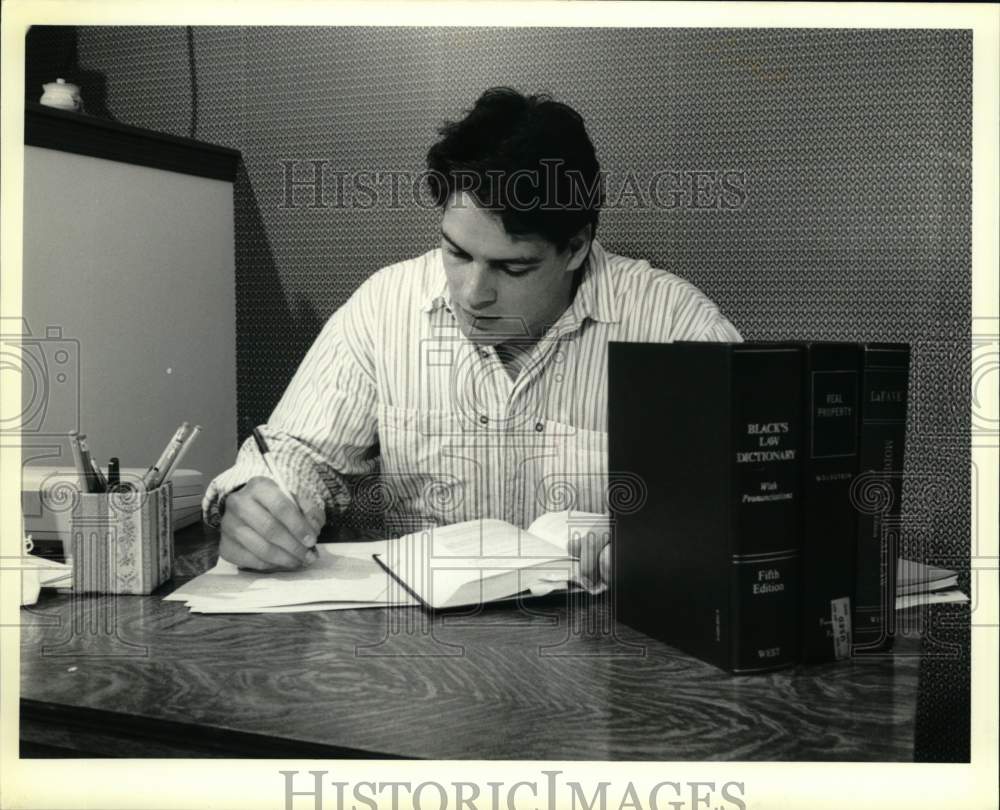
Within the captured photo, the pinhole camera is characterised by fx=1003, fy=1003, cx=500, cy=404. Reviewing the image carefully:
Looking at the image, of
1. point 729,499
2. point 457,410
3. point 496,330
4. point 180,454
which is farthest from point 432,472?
point 729,499

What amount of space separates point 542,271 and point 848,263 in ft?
1.11

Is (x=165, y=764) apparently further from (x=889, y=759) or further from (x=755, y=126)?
(x=755, y=126)

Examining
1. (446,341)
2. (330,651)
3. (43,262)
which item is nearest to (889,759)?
(330,651)

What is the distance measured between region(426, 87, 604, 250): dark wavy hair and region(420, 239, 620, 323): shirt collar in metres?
0.04

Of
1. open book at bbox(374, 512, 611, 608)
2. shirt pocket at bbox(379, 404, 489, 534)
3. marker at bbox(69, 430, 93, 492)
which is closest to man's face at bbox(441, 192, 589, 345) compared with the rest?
shirt pocket at bbox(379, 404, 489, 534)

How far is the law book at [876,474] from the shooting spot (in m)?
0.90

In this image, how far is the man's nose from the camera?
1.12 m

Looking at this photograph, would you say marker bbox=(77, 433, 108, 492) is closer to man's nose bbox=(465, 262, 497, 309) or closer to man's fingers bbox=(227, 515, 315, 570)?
man's fingers bbox=(227, 515, 315, 570)

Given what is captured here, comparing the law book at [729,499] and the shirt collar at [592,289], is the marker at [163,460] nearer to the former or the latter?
the shirt collar at [592,289]

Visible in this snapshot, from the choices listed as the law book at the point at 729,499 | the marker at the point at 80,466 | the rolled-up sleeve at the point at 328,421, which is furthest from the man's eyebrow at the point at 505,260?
the marker at the point at 80,466

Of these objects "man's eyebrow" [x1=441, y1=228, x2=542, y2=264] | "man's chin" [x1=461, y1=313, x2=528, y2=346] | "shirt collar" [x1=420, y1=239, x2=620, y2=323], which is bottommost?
"man's chin" [x1=461, y1=313, x2=528, y2=346]

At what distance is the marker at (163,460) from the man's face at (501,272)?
343 mm

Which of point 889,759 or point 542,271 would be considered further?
point 542,271

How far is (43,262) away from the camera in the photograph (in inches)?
44.8
